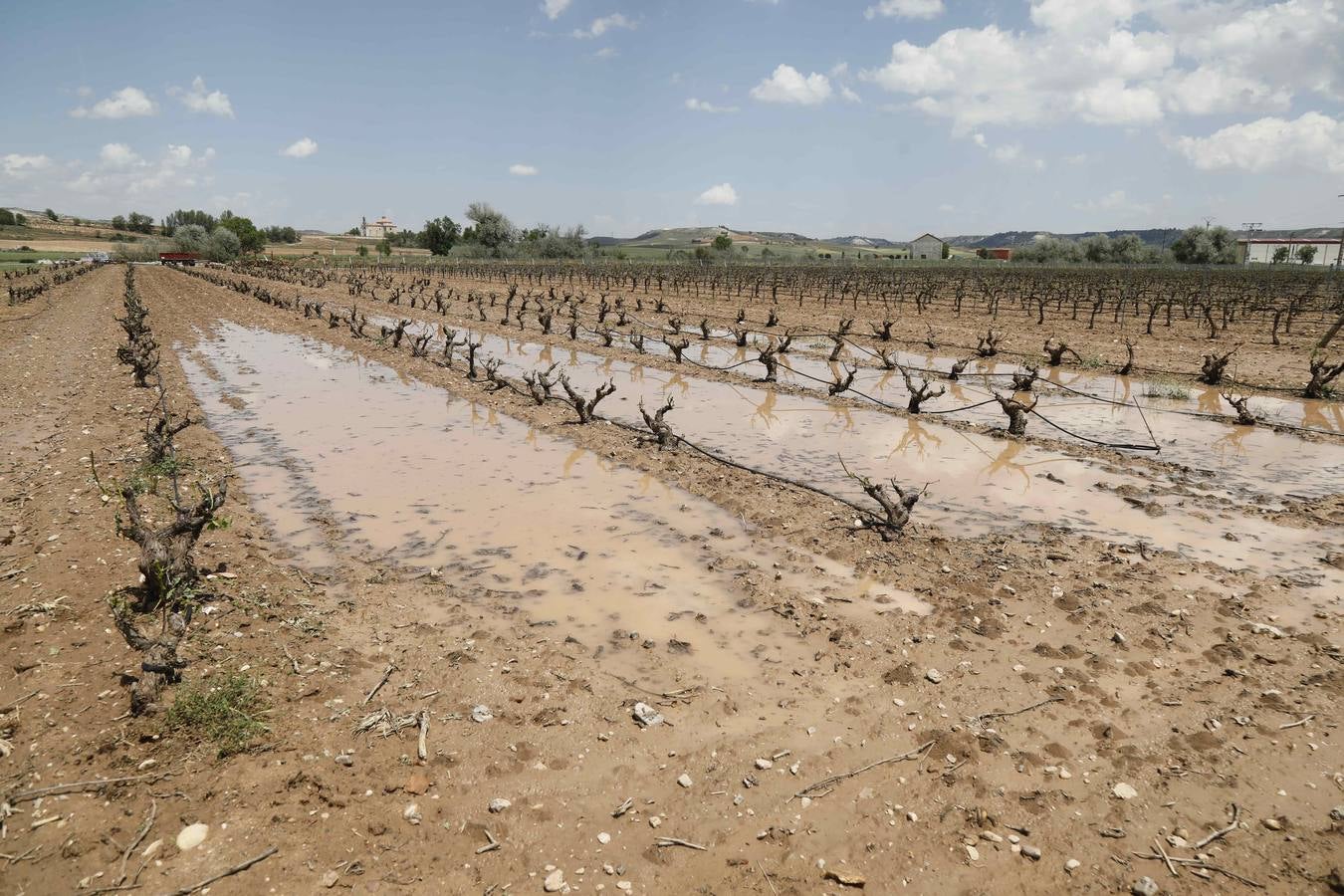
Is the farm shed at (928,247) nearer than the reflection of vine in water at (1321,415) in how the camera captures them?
No

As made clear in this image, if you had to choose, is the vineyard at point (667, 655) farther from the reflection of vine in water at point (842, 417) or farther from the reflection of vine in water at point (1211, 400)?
the reflection of vine in water at point (1211, 400)

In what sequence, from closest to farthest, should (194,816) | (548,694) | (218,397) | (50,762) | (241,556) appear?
(194,816)
(50,762)
(548,694)
(241,556)
(218,397)

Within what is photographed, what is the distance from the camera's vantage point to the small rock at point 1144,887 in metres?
3.72

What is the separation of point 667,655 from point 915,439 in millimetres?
8492

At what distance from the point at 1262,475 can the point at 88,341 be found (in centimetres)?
3110

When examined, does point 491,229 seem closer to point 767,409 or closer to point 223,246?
point 223,246

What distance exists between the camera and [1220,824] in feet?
13.8

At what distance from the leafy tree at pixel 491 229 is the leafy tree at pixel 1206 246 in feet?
299

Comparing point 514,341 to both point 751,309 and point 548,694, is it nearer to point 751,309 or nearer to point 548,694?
point 751,309

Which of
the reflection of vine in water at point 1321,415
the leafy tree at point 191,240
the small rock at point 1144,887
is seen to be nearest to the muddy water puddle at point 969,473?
the small rock at point 1144,887

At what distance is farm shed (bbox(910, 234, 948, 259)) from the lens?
127250mm

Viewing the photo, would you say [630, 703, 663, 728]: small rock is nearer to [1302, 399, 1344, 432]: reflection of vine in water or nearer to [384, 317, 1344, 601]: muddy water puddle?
[384, 317, 1344, 601]: muddy water puddle

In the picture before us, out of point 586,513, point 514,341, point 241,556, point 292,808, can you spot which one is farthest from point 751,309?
point 292,808

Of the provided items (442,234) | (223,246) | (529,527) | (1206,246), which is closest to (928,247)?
(1206,246)
